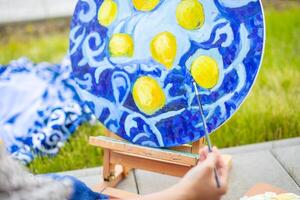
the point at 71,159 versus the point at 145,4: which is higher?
the point at 145,4

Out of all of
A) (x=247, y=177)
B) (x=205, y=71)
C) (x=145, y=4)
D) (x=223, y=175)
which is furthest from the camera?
(x=247, y=177)

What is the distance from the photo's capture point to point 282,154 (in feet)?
7.84

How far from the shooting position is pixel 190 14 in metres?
1.82

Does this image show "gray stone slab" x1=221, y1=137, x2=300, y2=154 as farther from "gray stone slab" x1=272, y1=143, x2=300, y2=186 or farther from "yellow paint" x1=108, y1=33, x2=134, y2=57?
"yellow paint" x1=108, y1=33, x2=134, y2=57

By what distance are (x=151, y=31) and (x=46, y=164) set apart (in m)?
1.02

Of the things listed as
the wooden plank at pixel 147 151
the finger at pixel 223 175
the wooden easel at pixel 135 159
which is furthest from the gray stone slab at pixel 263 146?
the finger at pixel 223 175

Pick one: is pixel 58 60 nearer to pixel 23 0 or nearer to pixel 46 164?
pixel 46 164

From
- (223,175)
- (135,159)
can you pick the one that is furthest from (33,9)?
(223,175)

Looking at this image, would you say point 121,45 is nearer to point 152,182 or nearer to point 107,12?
point 107,12

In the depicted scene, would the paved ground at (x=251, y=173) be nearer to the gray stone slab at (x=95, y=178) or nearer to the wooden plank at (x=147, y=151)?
the gray stone slab at (x=95, y=178)

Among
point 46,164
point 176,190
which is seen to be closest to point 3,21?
point 46,164

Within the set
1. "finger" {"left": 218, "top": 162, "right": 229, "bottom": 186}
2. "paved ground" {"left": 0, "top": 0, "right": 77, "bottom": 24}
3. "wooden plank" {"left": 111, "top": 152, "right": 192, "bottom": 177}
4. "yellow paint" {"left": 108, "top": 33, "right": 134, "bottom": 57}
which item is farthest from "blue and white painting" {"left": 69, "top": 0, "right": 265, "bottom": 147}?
"paved ground" {"left": 0, "top": 0, "right": 77, "bottom": 24}

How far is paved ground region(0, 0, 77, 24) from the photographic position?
5047mm

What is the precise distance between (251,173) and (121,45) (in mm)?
873
